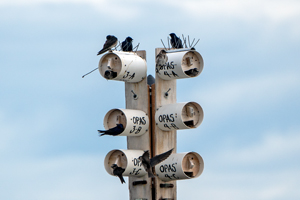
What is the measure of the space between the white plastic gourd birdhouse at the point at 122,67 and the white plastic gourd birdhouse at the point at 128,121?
0.69 m

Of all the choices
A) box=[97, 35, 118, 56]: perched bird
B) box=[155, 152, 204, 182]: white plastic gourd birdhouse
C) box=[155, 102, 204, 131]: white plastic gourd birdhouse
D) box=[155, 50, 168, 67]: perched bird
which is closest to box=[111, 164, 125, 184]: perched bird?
box=[155, 152, 204, 182]: white plastic gourd birdhouse

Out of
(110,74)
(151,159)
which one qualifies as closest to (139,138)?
(151,159)

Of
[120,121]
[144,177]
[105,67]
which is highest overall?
[105,67]

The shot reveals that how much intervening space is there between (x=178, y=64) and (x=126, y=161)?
7.22ft

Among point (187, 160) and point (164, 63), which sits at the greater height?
point (164, 63)

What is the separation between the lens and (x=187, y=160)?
58.9 feet

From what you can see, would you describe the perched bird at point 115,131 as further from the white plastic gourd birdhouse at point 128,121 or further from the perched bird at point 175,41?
the perched bird at point 175,41

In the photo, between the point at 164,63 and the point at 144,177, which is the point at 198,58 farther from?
the point at 144,177

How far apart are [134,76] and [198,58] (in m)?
1.36

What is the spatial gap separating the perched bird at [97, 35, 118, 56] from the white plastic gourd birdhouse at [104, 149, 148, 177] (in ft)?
6.74

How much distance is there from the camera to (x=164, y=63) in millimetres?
18031

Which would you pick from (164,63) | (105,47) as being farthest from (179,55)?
(105,47)

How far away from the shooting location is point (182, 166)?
17797 millimetres

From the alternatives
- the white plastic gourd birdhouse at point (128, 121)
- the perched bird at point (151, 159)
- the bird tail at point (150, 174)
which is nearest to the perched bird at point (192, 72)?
the white plastic gourd birdhouse at point (128, 121)
